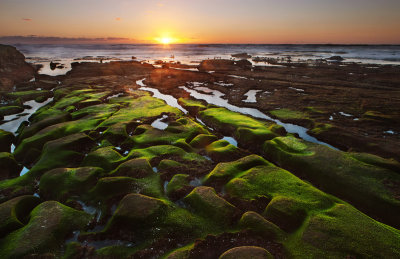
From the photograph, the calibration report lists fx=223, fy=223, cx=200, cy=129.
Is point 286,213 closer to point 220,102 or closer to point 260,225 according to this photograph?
point 260,225

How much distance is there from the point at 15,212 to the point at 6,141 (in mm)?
14804

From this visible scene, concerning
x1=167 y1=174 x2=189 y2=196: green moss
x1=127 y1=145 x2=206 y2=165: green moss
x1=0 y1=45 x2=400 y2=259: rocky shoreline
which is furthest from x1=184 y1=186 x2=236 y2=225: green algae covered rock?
x1=127 y1=145 x2=206 y2=165: green moss

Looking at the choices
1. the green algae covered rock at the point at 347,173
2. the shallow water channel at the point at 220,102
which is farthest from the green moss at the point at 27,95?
the green algae covered rock at the point at 347,173

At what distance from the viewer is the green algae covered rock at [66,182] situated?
1366cm

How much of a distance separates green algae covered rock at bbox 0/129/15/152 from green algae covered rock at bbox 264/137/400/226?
2445 centimetres

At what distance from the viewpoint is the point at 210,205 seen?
38.7ft

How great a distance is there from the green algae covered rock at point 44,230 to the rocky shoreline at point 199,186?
5 centimetres

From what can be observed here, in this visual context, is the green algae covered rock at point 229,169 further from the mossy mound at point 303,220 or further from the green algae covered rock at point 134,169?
the green algae covered rock at point 134,169

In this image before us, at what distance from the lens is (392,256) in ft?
29.5

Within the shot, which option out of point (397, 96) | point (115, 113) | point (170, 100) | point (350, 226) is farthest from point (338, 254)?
point (397, 96)

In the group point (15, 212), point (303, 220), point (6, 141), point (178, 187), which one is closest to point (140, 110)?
point (6, 141)

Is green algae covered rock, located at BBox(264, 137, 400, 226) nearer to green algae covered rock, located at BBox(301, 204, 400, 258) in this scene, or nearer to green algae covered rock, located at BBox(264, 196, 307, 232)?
green algae covered rock, located at BBox(301, 204, 400, 258)

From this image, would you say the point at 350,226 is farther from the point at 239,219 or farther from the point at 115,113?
the point at 115,113

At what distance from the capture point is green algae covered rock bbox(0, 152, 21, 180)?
54.4 ft
